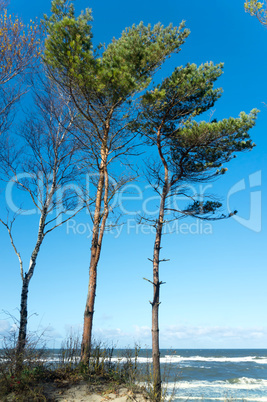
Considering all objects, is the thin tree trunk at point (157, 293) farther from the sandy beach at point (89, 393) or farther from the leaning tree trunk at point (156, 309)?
the sandy beach at point (89, 393)

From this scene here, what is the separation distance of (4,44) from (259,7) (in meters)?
6.46

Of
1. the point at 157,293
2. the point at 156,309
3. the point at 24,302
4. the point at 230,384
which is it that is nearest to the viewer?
the point at 156,309

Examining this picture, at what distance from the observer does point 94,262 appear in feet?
30.4

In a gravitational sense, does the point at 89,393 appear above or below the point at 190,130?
below

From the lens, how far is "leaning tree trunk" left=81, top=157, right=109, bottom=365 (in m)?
8.38

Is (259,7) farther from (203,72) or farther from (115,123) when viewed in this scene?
(115,123)

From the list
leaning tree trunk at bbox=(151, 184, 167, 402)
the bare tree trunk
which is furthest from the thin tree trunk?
the bare tree trunk

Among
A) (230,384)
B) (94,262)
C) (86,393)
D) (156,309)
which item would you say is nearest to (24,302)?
(94,262)

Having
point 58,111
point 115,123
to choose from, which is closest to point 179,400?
point 115,123

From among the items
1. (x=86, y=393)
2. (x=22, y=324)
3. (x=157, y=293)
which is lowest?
(x=86, y=393)

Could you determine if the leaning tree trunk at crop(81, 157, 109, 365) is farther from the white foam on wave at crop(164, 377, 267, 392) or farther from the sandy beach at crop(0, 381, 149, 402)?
the white foam on wave at crop(164, 377, 267, 392)

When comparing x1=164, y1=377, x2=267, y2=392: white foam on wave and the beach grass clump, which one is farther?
x1=164, y1=377, x2=267, y2=392: white foam on wave

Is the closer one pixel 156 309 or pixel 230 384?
pixel 156 309

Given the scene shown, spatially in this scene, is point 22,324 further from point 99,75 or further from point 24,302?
point 99,75
